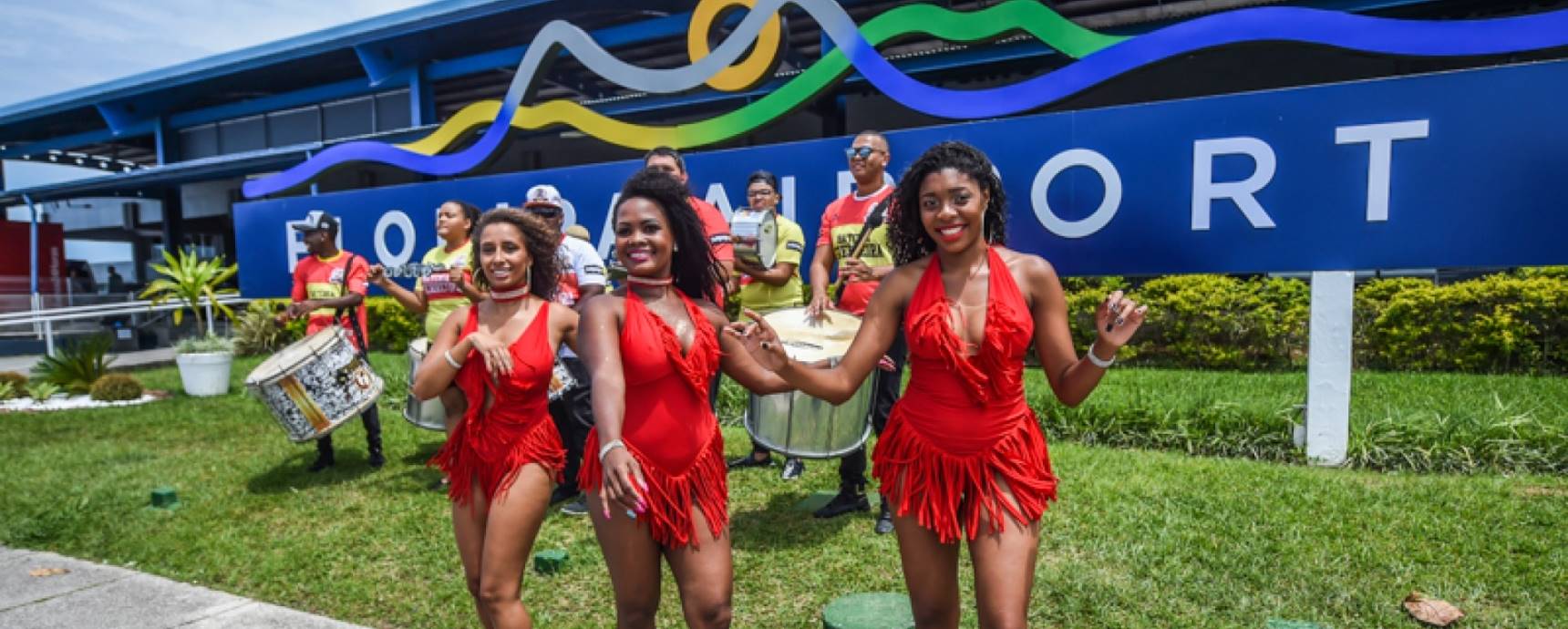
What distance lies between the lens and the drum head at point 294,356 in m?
5.27

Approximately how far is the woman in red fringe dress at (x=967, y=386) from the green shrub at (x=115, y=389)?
35.5 ft

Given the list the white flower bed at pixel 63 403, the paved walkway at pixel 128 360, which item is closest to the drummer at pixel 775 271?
the white flower bed at pixel 63 403

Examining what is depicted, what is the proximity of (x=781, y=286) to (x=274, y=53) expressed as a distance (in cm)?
1491

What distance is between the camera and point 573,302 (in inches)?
188

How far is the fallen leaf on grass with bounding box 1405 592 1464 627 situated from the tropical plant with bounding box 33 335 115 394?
12915mm

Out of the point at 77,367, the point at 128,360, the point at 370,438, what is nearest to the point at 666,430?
the point at 370,438

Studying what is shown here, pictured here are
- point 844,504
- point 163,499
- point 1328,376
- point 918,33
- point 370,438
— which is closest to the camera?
point 844,504

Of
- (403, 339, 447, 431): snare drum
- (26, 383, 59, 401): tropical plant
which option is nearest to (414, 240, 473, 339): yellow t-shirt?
(403, 339, 447, 431): snare drum

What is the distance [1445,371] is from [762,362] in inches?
317

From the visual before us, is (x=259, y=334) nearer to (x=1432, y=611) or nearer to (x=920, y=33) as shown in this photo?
(x=920, y=33)

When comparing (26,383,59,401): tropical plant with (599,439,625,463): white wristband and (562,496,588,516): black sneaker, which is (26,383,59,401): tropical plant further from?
(599,439,625,463): white wristband

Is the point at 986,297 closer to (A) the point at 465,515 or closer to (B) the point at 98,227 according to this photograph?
(A) the point at 465,515

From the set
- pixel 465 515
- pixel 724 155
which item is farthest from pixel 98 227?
pixel 465 515

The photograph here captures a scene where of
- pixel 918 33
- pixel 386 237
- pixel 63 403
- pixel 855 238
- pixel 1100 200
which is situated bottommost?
pixel 63 403
